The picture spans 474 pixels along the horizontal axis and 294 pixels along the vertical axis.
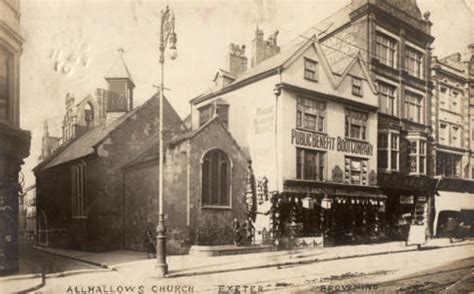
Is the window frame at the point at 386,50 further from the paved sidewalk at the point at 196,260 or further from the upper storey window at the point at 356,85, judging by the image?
the paved sidewalk at the point at 196,260

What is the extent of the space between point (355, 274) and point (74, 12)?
17.9 ft

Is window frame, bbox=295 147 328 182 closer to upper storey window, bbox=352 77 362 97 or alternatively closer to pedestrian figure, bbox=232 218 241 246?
pedestrian figure, bbox=232 218 241 246

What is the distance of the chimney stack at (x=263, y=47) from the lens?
6466 mm

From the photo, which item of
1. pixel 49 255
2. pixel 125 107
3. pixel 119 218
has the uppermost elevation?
pixel 125 107

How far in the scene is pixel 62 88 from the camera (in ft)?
19.2

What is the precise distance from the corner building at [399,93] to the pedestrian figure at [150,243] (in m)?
4.25

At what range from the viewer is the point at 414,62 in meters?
8.87

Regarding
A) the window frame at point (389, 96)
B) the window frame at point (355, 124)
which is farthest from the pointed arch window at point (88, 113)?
the window frame at point (389, 96)

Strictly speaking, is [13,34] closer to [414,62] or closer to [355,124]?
[355,124]

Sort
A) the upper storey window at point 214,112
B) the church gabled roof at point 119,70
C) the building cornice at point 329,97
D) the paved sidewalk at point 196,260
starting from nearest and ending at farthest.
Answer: the church gabled roof at point 119,70
the paved sidewalk at point 196,260
the upper storey window at point 214,112
the building cornice at point 329,97

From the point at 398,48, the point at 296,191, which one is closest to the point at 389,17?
the point at 398,48

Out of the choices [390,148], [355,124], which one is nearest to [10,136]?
[355,124]

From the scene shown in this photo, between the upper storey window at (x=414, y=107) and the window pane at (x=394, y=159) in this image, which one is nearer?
the window pane at (x=394, y=159)

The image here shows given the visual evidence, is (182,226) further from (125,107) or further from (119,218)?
(125,107)
